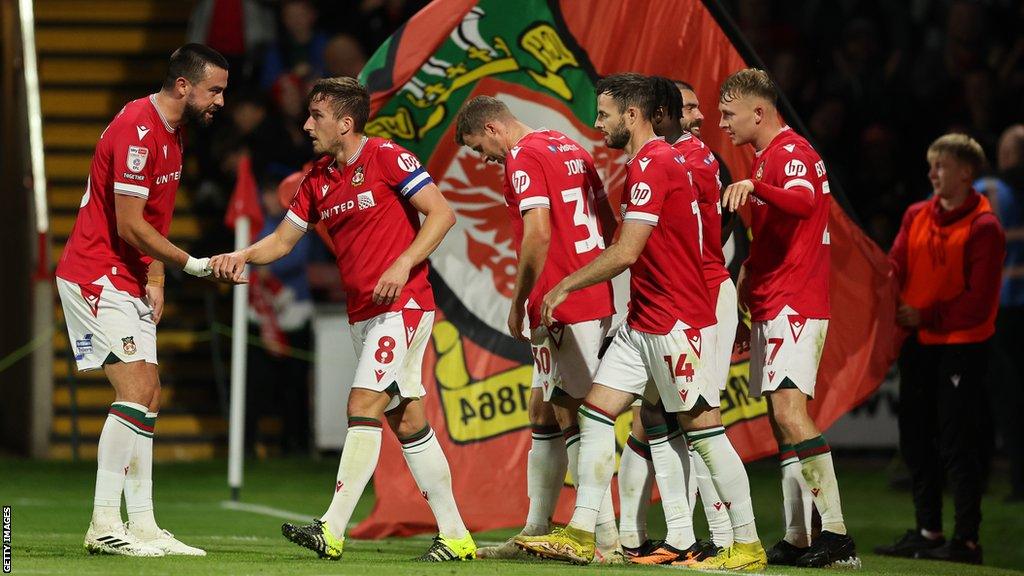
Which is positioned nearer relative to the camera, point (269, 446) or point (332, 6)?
point (269, 446)

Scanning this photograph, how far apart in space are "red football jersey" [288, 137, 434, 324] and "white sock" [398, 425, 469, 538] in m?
0.66

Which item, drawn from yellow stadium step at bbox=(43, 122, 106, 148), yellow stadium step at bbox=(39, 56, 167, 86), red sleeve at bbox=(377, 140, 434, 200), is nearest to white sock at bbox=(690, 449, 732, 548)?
red sleeve at bbox=(377, 140, 434, 200)

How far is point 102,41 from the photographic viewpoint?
17562 mm

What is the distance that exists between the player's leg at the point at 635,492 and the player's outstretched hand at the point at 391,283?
1.57 m

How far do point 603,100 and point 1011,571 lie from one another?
3.59 m

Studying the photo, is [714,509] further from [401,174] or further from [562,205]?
[401,174]

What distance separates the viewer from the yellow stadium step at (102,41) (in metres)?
17.5

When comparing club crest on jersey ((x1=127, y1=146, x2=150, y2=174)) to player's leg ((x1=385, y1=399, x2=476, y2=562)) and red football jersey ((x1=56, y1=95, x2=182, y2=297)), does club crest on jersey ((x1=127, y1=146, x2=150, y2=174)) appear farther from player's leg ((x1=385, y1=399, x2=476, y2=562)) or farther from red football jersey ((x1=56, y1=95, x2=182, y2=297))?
player's leg ((x1=385, y1=399, x2=476, y2=562))

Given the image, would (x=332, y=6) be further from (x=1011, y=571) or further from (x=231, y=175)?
(x=1011, y=571)

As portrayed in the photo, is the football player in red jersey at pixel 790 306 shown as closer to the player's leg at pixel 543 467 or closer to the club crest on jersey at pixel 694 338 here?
the club crest on jersey at pixel 694 338

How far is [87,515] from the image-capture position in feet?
33.7

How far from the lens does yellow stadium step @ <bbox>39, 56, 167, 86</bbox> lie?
1719 centimetres

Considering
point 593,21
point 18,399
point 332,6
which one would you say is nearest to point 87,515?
point 593,21

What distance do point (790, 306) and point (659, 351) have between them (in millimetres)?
906
